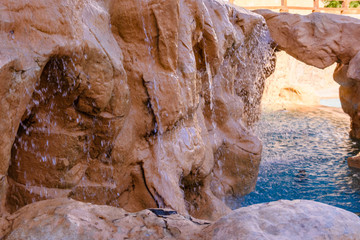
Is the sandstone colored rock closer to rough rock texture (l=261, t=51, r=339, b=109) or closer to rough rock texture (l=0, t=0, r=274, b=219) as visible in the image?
rough rock texture (l=0, t=0, r=274, b=219)

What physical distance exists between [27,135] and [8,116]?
2.43 feet

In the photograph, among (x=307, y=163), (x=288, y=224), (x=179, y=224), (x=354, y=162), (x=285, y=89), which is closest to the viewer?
(x=288, y=224)

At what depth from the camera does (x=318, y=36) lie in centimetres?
896

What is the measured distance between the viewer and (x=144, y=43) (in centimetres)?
366

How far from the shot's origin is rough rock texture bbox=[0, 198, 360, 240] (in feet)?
6.35

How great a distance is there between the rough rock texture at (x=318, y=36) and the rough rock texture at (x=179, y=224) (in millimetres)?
7635

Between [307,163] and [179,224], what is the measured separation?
6478 millimetres

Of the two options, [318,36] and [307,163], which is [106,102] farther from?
[318,36]

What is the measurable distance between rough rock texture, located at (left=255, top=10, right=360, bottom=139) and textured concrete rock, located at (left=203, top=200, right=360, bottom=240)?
7.66 metres

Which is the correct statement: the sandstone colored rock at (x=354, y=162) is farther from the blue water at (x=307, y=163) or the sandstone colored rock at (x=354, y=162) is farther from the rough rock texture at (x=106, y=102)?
the rough rock texture at (x=106, y=102)

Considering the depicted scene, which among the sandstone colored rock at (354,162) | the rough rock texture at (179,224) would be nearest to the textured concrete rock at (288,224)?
the rough rock texture at (179,224)

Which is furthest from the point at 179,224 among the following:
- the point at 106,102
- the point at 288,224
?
the point at 106,102

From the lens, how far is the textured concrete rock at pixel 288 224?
1907 mm

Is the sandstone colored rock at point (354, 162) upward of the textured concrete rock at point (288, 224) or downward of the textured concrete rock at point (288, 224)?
downward
